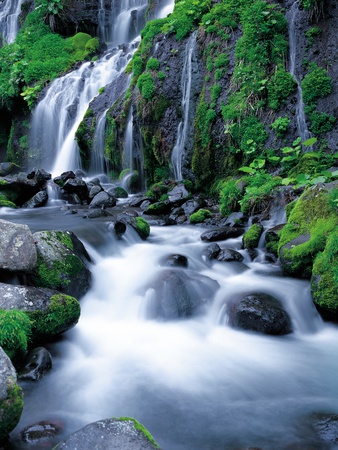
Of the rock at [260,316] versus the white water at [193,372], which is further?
the rock at [260,316]

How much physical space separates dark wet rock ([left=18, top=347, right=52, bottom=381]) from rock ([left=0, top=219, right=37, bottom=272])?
3.94 feet

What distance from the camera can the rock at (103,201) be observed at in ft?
38.0

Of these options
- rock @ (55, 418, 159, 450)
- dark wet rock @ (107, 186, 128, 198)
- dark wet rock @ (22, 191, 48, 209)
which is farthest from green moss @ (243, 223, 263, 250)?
dark wet rock @ (22, 191, 48, 209)

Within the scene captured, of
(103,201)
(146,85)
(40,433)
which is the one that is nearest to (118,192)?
(103,201)

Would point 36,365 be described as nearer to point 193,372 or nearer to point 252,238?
point 193,372

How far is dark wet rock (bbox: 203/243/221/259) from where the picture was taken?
24.3 feet

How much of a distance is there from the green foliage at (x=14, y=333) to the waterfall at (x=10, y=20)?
87.4 ft

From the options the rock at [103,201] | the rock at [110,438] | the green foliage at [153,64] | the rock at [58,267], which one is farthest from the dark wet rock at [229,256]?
the green foliage at [153,64]

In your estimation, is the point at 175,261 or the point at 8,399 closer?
the point at 8,399

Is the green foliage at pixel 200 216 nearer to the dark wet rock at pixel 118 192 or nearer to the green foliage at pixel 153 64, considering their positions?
the dark wet rock at pixel 118 192

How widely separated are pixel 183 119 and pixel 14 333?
31.7 ft

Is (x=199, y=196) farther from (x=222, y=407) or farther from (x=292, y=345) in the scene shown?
(x=222, y=407)

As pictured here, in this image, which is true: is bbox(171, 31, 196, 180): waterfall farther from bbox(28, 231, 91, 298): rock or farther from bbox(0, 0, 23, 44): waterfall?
bbox(0, 0, 23, 44): waterfall

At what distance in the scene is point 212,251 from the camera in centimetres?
744
